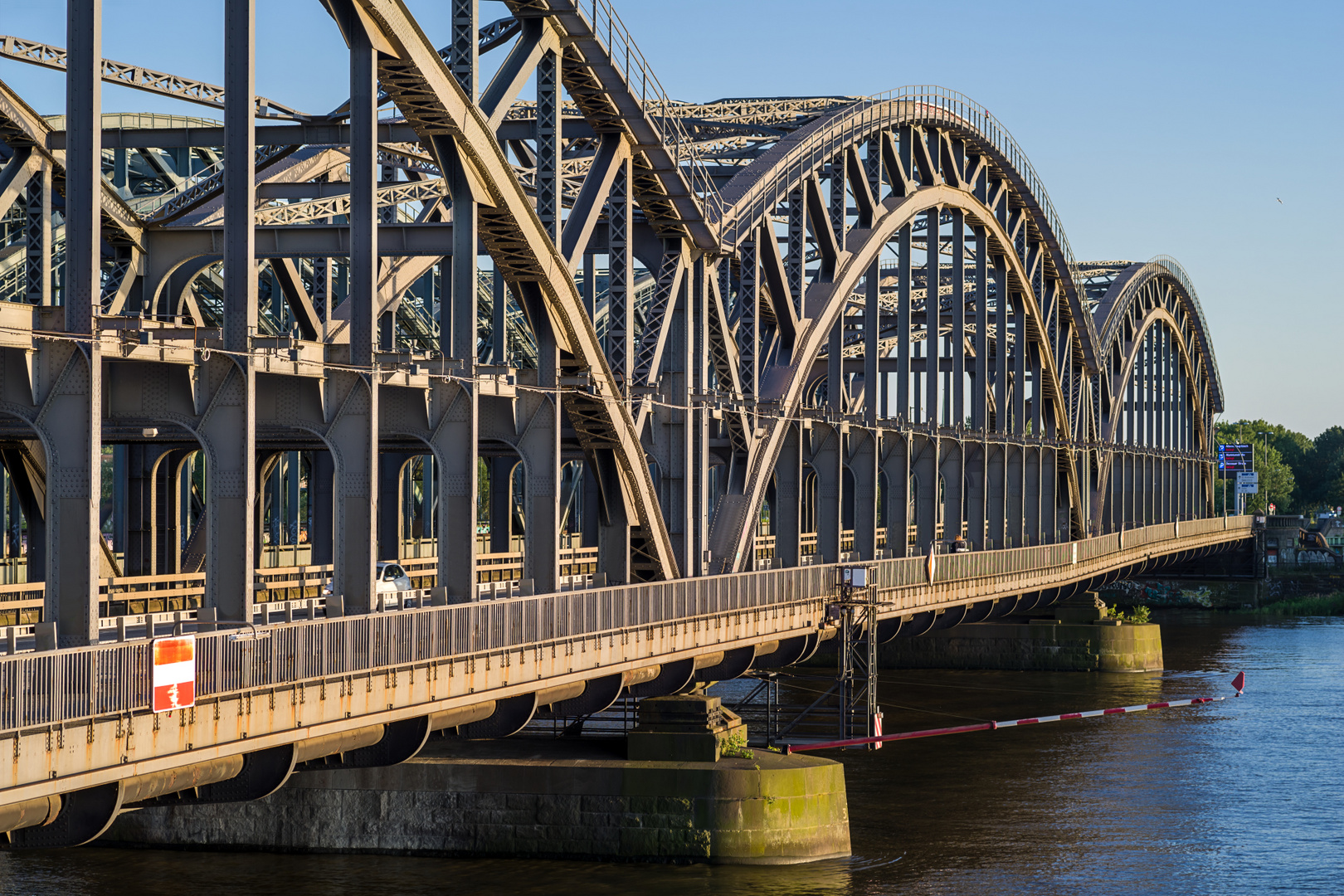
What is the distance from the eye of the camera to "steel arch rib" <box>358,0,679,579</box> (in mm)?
30953

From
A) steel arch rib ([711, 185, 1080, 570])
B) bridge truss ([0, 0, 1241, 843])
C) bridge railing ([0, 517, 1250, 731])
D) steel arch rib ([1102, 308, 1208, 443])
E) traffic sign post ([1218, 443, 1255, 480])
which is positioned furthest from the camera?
traffic sign post ([1218, 443, 1255, 480])

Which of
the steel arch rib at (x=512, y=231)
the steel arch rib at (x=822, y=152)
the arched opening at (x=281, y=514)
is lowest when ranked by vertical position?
the arched opening at (x=281, y=514)

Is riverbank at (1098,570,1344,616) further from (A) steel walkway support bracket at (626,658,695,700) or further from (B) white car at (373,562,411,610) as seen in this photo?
(B) white car at (373,562,411,610)

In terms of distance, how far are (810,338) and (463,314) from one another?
2367cm

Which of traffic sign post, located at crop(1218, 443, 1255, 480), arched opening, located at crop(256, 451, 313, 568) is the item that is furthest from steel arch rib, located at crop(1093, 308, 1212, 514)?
arched opening, located at crop(256, 451, 313, 568)

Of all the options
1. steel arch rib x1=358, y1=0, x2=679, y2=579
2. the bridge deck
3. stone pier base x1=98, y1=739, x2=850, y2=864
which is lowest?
stone pier base x1=98, y1=739, x2=850, y2=864

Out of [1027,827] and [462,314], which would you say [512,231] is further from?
[1027,827]

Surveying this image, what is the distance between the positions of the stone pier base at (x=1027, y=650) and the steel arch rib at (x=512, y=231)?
38949mm

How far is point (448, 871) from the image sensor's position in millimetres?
35688

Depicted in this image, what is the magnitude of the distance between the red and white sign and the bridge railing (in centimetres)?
17

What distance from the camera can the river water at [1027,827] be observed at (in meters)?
35.5

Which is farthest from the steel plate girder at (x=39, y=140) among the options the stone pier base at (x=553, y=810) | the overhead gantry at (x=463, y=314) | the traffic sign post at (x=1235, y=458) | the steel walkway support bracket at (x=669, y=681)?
the traffic sign post at (x=1235, y=458)

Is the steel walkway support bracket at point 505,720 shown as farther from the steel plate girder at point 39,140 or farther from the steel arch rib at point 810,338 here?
the steel arch rib at point 810,338

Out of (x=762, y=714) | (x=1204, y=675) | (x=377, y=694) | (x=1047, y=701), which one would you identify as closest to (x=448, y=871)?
(x=377, y=694)
